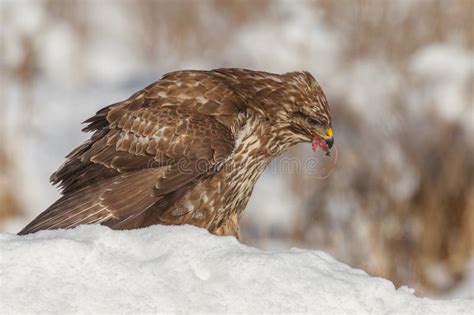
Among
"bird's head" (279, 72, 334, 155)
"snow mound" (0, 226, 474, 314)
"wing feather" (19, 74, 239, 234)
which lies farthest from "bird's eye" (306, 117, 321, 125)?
"snow mound" (0, 226, 474, 314)

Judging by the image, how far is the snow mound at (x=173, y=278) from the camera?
337 centimetres

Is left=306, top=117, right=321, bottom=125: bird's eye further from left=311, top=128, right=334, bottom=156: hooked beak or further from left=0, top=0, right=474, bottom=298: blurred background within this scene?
left=0, top=0, right=474, bottom=298: blurred background

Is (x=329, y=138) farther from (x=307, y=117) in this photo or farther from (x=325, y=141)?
(x=307, y=117)

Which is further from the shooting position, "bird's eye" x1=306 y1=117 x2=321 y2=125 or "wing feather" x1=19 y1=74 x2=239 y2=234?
"bird's eye" x1=306 y1=117 x2=321 y2=125

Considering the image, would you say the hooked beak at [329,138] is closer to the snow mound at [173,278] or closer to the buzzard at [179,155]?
the buzzard at [179,155]

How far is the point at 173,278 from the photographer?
3504 millimetres

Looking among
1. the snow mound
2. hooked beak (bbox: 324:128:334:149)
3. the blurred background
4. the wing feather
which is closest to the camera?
the snow mound

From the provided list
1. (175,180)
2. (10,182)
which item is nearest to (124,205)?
(175,180)

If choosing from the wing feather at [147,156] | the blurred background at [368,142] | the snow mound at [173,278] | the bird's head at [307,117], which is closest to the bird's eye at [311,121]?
the bird's head at [307,117]

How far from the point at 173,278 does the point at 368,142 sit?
6.51 m

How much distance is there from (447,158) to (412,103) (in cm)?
60

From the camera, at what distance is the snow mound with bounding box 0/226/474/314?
3369 millimetres

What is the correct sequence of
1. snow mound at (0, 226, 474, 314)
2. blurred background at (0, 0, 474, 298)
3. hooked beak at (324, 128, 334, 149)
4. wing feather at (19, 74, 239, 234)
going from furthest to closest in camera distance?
blurred background at (0, 0, 474, 298) < hooked beak at (324, 128, 334, 149) < wing feather at (19, 74, 239, 234) < snow mound at (0, 226, 474, 314)

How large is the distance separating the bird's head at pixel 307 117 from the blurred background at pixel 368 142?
360cm
